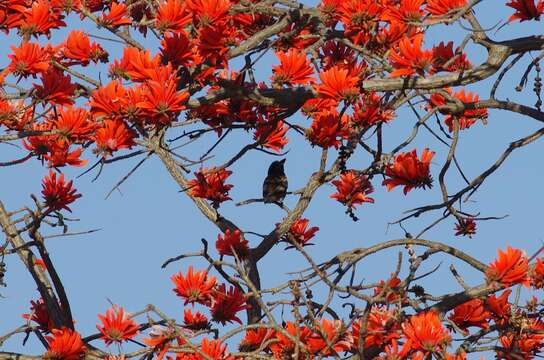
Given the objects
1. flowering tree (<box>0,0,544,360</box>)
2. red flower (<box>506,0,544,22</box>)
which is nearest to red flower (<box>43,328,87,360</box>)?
flowering tree (<box>0,0,544,360</box>)

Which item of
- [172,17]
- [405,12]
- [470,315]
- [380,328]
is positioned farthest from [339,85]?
[470,315]

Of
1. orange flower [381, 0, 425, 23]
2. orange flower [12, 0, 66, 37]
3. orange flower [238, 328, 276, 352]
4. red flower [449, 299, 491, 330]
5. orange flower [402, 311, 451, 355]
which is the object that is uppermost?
orange flower [12, 0, 66, 37]

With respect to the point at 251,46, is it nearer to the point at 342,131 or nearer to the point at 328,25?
the point at 328,25

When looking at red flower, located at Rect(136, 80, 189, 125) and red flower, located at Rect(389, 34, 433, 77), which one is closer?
red flower, located at Rect(136, 80, 189, 125)

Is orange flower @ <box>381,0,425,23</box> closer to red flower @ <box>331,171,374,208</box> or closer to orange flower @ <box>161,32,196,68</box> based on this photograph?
orange flower @ <box>161,32,196,68</box>

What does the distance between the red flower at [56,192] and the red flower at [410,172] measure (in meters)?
2.17

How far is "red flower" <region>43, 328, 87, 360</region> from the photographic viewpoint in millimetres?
6293

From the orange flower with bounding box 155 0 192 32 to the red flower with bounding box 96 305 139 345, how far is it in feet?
5.65

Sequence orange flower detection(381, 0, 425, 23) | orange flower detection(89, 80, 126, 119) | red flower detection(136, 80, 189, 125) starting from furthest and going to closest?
orange flower detection(381, 0, 425, 23) < orange flower detection(89, 80, 126, 119) < red flower detection(136, 80, 189, 125)

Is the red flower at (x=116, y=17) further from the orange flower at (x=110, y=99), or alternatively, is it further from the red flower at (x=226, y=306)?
the red flower at (x=226, y=306)

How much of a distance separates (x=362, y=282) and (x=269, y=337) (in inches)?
30.2

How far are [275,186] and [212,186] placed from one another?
0.45 m

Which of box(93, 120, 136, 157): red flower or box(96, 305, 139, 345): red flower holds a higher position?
box(93, 120, 136, 157): red flower

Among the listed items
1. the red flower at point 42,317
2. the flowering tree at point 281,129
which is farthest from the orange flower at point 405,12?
the red flower at point 42,317
